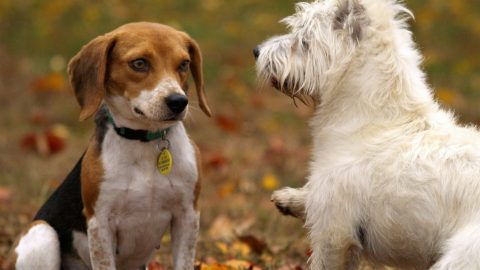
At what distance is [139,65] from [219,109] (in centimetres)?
768

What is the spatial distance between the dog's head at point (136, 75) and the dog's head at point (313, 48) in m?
0.50

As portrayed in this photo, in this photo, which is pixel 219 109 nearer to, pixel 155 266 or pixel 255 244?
pixel 255 244

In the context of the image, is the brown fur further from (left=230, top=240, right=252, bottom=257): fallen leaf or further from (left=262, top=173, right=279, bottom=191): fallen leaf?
(left=262, top=173, right=279, bottom=191): fallen leaf

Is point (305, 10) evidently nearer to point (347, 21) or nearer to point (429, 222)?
point (347, 21)

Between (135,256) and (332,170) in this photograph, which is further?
(135,256)

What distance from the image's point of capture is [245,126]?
1180 centimetres

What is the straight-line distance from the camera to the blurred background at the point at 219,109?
756 centimetres

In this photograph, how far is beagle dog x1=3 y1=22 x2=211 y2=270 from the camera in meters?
5.04

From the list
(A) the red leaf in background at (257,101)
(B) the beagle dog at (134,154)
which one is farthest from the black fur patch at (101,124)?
(A) the red leaf in background at (257,101)

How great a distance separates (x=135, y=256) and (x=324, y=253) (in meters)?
1.29

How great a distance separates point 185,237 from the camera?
517 centimetres

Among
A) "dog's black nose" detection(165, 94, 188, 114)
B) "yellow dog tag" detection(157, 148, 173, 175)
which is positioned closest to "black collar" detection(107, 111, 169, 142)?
"yellow dog tag" detection(157, 148, 173, 175)

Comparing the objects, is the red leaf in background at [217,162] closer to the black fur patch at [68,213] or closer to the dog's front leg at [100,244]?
the black fur patch at [68,213]

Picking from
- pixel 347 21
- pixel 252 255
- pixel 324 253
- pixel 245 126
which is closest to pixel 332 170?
pixel 324 253
